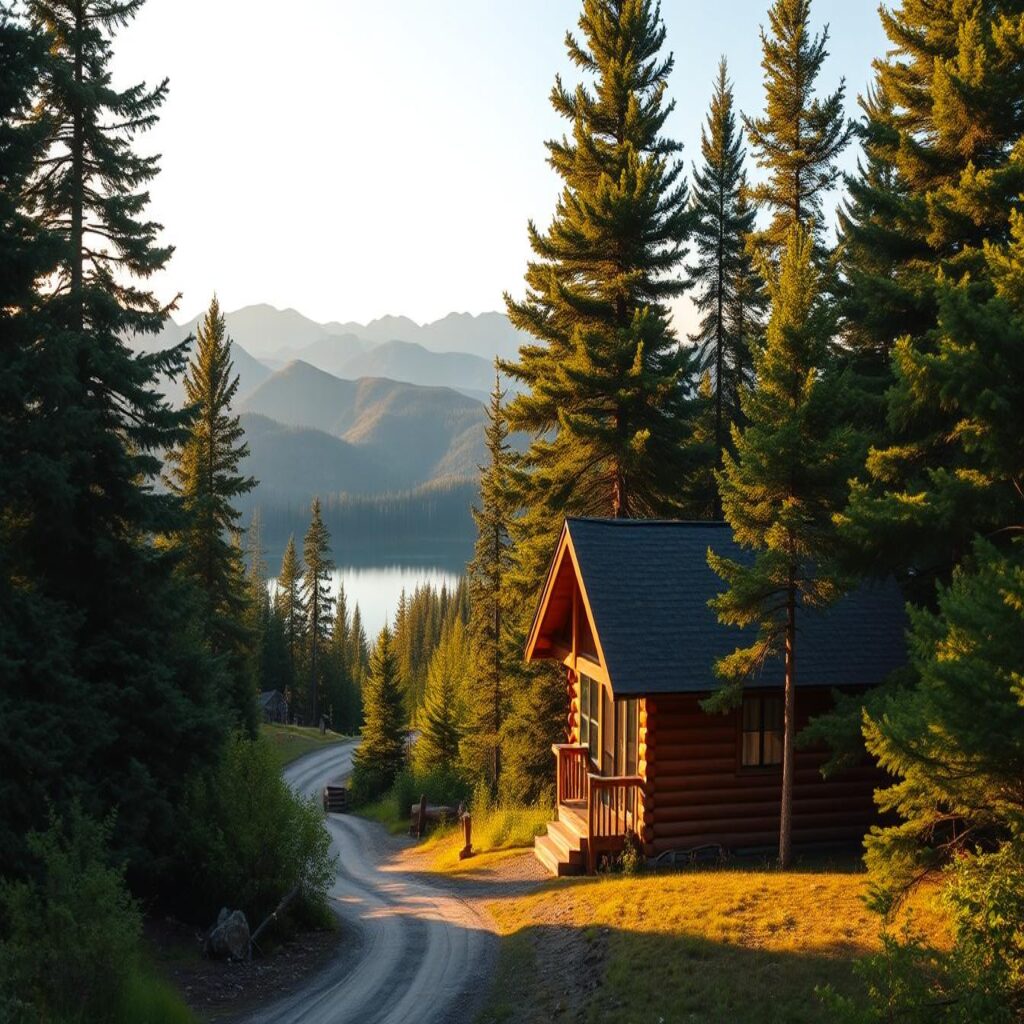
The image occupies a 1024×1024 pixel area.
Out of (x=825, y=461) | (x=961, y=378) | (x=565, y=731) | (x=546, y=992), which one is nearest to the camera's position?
(x=961, y=378)

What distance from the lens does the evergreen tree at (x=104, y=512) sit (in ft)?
47.1

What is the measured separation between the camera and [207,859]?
50.5ft

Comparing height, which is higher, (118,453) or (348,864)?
(118,453)

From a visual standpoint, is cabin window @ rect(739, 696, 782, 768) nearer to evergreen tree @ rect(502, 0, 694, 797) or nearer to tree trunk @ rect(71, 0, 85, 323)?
evergreen tree @ rect(502, 0, 694, 797)

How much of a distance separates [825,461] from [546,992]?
8360 millimetres

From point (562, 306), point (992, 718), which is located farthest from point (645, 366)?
point (992, 718)

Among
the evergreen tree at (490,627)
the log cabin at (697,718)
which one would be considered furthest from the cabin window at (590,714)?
the evergreen tree at (490,627)

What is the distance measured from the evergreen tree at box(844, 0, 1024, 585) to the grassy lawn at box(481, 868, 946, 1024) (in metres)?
4.62

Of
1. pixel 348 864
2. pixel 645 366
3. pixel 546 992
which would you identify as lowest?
pixel 348 864

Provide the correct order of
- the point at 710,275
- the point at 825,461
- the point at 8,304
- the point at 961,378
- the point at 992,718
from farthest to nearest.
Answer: the point at 710,275 → the point at 8,304 → the point at 825,461 → the point at 961,378 → the point at 992,718

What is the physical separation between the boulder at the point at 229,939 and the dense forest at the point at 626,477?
993 millimetres

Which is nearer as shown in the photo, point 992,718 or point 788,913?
point 992,718

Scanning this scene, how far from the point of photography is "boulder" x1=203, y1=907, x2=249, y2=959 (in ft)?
46.1

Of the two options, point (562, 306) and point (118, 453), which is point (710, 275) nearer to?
point (562, 306)
